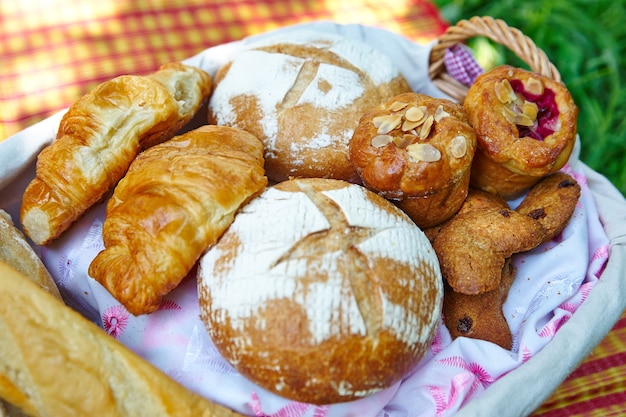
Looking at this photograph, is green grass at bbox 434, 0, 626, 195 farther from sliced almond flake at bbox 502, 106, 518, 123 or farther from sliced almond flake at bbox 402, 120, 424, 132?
sliced almond flake at bbox 402, 120, 424, 132

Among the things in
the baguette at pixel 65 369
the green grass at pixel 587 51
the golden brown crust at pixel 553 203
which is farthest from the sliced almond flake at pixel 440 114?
the green grass at pixel 587 51

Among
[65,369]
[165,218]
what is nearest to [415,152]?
[165,218]

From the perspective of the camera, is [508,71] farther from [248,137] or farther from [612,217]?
[248,137]

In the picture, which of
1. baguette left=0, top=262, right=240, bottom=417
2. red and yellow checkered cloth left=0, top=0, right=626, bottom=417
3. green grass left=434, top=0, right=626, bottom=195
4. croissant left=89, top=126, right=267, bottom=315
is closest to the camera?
baguette left=0, top=262, right=240, bottom=417

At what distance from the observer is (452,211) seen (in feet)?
4.92

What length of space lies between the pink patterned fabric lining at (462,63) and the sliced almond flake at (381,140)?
2.24 ft

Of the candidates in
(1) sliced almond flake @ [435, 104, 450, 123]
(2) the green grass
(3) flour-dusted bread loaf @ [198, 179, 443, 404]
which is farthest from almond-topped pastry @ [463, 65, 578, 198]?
(2) the green grass

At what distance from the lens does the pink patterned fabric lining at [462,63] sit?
6.08 feet

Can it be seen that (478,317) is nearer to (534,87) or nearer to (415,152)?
(415,152)

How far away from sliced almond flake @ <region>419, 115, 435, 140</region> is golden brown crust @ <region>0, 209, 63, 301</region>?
0.97m

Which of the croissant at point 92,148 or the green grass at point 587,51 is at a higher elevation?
the croissant at point 92,148

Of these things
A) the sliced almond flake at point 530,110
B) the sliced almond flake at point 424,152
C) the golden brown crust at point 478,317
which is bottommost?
the golden brown crust at point 478,317

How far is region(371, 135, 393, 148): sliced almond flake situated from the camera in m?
1.34

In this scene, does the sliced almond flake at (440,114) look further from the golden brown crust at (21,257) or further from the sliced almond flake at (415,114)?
the golden brown crust at (21,257)
